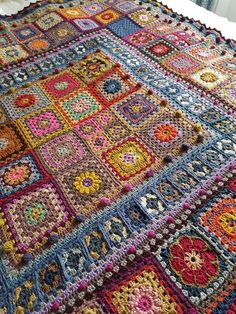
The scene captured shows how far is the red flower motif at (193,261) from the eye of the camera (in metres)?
0.68

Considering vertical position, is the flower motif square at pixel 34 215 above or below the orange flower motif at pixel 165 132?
below

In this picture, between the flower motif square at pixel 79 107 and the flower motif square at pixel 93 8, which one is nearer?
the flower motif square at pixel 79 107

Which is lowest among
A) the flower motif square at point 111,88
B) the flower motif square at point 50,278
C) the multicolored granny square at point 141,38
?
the flower motif square at point 50,278

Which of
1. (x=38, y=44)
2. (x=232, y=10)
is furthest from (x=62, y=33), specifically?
(x=232, y=10)

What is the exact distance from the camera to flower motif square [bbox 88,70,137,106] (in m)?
1.10

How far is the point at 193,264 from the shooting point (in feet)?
2.29

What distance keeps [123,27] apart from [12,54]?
1.67 ft

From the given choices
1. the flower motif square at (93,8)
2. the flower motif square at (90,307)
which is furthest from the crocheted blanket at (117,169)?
the flower motif square at (93,8)

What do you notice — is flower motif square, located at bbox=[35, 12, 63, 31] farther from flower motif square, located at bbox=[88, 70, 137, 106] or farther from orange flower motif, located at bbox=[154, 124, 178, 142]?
orange flower motif, located at bbox=[154, 124, 178, 142]

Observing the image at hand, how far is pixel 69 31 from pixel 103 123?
0.62 meters

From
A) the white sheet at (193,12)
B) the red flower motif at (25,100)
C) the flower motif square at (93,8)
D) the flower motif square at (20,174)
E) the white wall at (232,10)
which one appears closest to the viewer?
the flower motif square at (20,174)

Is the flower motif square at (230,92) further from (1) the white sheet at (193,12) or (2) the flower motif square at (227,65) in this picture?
(1) the white sheet at (193,12)

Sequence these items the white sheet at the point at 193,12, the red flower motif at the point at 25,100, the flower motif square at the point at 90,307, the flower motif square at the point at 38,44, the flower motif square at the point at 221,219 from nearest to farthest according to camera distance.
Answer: the flower motif square at the point at 90,307 → the flower motif square at the point at 221,219 → the red flower motif at the point at 25,100 → the flower motif square at the point at 38,44 → the white sheet at the point at 193,12

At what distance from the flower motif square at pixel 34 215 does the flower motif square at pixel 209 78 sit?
2.15ft
